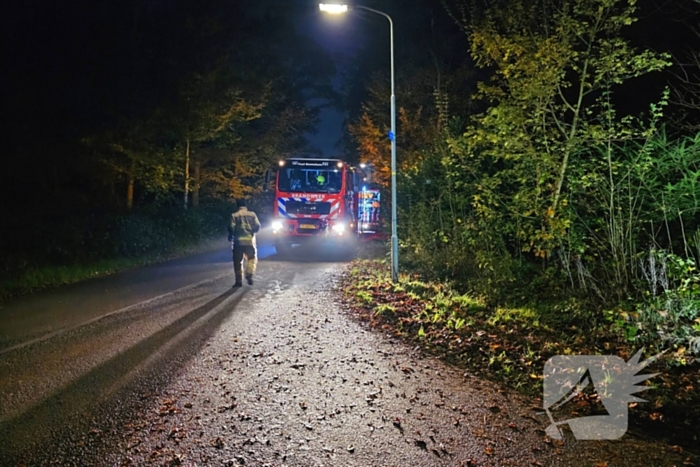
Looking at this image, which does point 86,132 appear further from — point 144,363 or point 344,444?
point 344,444

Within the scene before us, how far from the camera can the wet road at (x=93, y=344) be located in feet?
16.1

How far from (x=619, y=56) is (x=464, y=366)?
564 centimetres

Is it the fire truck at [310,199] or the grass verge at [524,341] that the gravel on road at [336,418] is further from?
the fire truck at [310,199]

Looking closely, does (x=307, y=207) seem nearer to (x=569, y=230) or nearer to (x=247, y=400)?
(x=569, y=230)

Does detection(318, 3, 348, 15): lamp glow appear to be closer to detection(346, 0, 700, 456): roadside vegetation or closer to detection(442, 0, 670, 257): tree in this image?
detection(346, 0, 700, 456): roadside vegetation

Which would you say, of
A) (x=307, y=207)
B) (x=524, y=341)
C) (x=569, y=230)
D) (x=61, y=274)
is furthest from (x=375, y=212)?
(x=524, y=341)

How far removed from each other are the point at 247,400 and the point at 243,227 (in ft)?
24.2

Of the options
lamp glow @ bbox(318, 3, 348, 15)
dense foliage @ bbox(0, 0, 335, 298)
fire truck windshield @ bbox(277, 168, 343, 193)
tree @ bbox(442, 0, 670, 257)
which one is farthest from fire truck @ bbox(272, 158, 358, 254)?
tree @ bbox(442, 0, 670, 257)

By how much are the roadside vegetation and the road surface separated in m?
0.85

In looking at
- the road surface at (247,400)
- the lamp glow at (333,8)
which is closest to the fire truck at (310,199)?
the lamp glow at (333,8)

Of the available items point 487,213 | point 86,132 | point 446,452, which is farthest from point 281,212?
point 446,452

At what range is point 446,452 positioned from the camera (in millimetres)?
4230

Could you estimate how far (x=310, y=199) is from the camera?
20844mm

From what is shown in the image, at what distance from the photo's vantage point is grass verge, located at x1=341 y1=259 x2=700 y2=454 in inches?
190
